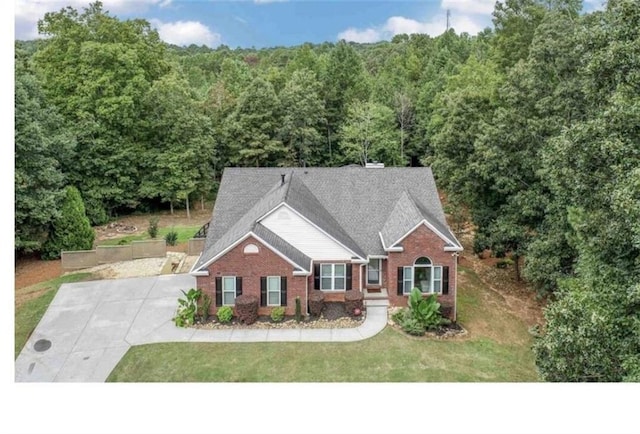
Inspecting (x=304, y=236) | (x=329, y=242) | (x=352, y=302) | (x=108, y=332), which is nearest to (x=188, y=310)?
(x=108, y=332)

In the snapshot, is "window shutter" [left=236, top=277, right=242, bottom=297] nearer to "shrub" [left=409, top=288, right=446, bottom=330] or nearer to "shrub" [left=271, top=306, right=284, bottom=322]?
"shrub" [left=271, top=306, right=284, bottom=322]

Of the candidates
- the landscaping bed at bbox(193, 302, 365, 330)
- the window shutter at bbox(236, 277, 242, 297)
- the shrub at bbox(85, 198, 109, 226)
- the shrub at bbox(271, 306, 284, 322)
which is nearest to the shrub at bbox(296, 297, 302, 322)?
the landscaping bed at bbox(193, 302, 365, 330)

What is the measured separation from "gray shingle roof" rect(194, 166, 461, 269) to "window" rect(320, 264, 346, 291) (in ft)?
2.35

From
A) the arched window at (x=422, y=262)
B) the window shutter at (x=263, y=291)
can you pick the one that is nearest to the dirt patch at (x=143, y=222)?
the window shutter at (x=263, y=291)

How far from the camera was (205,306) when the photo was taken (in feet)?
46.0

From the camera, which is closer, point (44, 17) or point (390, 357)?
point (390, 357)

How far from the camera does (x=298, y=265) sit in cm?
1419

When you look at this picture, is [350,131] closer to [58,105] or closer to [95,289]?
[58,105]

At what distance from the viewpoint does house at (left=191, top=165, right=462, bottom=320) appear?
1420 centimetres

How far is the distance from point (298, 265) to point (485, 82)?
17.7 metres

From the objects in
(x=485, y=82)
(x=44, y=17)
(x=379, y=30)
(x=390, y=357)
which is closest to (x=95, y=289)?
(x=390, y=357)

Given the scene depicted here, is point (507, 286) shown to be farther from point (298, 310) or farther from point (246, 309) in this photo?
point (246, 309)

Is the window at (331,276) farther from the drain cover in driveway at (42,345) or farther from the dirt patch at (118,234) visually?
the dirt patch at (118,234)

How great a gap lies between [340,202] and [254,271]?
4.41 meters
